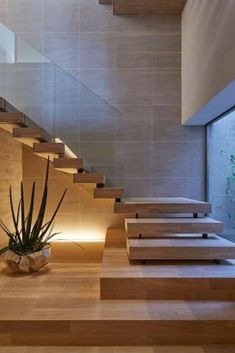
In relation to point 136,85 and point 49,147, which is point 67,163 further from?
point 136,85

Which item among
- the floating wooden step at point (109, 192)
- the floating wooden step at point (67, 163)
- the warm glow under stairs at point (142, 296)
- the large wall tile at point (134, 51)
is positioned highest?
the large wall tile at point (134, 51)

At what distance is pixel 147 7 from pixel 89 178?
335 centimetres

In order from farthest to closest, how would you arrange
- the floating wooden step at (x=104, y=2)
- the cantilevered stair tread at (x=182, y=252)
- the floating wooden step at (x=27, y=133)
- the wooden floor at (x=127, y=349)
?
the floating wooden step at (x=104, y=2)
the floating wooden step at (x=27, y=133)
the cantilevered stair tread at (x=182, y=252)
the wooden floor at (x=127, y=349)

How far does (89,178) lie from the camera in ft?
15.1

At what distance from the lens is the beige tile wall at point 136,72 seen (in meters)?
5.89

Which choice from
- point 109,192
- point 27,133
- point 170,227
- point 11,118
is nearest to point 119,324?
point 170,227

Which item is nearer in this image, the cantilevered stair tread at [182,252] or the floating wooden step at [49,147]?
the cantilevered stair tread at [182,252]

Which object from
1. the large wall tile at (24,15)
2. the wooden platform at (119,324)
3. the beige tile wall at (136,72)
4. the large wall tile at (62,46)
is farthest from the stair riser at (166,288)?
the large wall tile at (24,15)

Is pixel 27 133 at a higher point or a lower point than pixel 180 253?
higher

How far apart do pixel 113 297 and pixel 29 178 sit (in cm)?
342

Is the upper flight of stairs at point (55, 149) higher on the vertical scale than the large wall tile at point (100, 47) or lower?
lower

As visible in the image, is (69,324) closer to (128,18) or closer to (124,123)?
(124,123)

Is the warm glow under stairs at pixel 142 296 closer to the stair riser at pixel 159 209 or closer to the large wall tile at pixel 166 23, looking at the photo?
the stair riser at pixel 159 209

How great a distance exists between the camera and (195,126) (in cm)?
591
